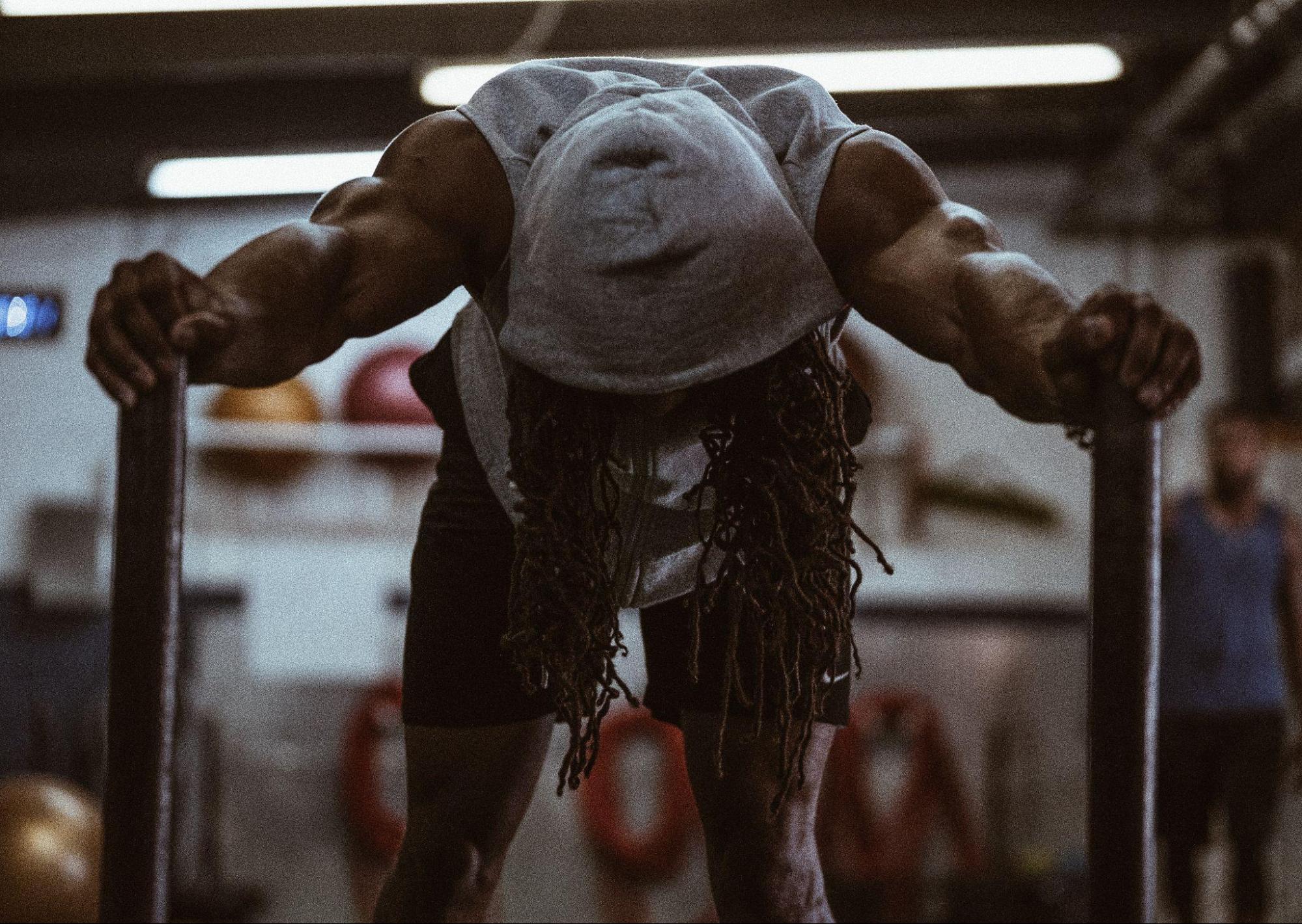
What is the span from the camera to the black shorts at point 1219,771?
383cm

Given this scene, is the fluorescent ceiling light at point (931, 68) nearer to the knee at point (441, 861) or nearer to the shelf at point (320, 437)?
the shelf at point (320, 437)

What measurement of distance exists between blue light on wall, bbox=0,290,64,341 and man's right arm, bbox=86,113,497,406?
150 cm

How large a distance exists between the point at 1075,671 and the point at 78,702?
3941 millimetres

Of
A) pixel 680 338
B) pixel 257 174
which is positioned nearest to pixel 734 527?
pixel 680 338

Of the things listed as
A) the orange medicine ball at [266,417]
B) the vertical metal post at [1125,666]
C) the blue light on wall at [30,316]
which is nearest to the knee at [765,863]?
the vertical metal post at [1125,666]

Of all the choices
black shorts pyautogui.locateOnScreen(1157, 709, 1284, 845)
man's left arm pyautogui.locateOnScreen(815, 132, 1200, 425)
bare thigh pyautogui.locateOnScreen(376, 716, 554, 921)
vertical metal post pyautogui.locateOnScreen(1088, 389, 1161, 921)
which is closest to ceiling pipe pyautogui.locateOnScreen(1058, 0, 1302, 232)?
black shorts pyautogui.locateOnScreen(1157, 709, 1284, 845)

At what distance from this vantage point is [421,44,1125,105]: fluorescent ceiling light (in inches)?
167

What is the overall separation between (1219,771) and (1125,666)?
10.3 ft

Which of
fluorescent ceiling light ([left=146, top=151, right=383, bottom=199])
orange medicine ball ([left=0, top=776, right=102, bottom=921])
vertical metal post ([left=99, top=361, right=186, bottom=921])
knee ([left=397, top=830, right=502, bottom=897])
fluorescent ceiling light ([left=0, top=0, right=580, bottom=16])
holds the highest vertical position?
fluorescent ceiling light ([left=146, top=151, right=383, bottom=199])

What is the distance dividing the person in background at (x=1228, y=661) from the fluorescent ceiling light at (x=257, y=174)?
3027 mm

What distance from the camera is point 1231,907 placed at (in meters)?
3.86

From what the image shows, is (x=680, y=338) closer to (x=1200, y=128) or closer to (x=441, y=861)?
(x=441, y=861)

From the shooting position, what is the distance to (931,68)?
433 cm

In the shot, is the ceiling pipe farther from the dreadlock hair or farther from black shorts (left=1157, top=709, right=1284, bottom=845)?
the dreadlock hair
